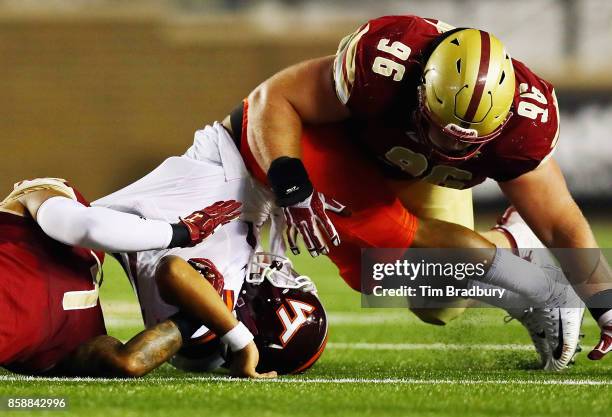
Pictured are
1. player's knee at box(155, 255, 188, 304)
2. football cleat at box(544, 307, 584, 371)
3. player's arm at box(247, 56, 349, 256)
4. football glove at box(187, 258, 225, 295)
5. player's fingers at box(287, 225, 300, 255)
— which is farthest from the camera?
player's fingers at box(287, 225, 300, 255)

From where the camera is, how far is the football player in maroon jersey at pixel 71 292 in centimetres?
291

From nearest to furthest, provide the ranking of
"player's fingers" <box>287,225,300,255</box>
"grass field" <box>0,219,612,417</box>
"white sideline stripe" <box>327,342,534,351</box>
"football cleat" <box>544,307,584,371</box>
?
"grass field" <box>0,219,612,417</box>, "football cleat" <box>544,307,584,371</box>, "player's fingers" <box>287,225,300,255</box>, "white sideline stripe" <box>327,342,534,351</box>

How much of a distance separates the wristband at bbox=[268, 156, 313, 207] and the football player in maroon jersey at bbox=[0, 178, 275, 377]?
242 millimetres

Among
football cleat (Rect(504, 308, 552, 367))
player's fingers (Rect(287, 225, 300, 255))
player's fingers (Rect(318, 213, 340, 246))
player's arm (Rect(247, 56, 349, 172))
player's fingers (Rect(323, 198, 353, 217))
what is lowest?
football cleat (Rect(504, 308, 552, 367))

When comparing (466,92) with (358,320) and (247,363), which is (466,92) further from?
(358,320)

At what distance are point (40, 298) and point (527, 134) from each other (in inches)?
58.9

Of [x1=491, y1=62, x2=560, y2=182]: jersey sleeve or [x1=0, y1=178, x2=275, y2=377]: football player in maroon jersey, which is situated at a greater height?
[x1=491, y1=62, x2=560, y2=182]: jersey sleeve

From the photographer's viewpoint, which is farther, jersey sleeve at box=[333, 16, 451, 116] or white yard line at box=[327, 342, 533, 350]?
white yard line at box=[327, 342, 533, 350]

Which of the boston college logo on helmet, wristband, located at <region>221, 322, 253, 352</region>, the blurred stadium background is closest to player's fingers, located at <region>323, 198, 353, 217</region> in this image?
the boston college logo on helmet

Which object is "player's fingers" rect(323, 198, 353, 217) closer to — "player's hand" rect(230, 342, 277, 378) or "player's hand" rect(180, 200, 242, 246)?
"player's hand" rect(180, 200, 242, 246)

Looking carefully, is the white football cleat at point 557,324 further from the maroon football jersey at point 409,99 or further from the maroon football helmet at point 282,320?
the maroon football helmet at point 282,320

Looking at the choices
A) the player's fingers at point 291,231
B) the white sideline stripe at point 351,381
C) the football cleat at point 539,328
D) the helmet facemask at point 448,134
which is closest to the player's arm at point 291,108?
the player's fingers at point 291,231

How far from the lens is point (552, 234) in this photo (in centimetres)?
340

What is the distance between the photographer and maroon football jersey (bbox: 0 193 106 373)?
2900mm
